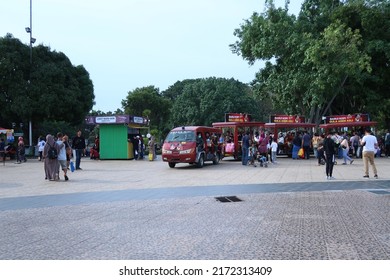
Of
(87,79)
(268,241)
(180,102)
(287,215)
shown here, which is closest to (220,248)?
(268,241)

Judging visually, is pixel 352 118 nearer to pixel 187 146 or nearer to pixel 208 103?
pixel 187 146

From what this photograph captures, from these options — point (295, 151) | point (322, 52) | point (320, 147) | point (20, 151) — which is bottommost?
point (295, 151)

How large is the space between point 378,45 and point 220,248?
29103 millimetres

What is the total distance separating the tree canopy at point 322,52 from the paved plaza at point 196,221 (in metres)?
16.9

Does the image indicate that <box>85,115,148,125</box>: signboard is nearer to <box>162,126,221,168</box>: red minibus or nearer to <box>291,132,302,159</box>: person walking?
<box>162,126,221,168</box>: red minibus

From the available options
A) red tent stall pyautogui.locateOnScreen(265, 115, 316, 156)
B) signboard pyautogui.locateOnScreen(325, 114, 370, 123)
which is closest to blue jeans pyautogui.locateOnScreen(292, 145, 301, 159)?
red tent stall pyautogui.locateOnScreen(265, 115, 316, 156)

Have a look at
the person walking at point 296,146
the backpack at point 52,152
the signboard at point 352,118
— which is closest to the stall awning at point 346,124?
the signboard at point 352,118

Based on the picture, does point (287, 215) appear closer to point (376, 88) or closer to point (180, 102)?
point (376, 88)

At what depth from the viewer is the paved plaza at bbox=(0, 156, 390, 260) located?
5.82 meters

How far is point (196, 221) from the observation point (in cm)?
802

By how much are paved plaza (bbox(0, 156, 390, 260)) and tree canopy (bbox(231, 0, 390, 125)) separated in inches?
666

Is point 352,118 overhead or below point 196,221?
overhead

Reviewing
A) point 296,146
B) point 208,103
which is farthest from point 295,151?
point 208,103

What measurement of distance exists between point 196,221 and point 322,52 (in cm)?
2379
